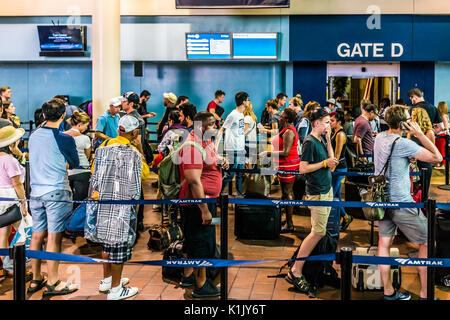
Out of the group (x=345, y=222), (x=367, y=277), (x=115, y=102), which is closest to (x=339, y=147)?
(x=345, y=222)

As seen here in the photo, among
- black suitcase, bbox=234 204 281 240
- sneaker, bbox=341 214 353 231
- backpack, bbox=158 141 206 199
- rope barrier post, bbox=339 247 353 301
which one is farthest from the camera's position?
sneaker, bbox=341 214 353 231

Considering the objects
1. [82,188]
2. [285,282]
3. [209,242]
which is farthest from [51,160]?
[285,282]

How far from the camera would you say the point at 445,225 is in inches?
222

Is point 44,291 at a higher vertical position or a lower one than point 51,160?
lower

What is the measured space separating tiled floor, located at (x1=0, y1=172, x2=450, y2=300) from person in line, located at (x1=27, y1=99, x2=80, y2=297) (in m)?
0.61

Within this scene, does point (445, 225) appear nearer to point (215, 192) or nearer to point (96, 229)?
point (215, 192)

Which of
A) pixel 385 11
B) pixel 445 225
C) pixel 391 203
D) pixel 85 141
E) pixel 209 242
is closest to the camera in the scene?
pixel 391 203

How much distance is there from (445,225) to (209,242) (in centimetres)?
239

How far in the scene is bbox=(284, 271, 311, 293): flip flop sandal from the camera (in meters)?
5.37

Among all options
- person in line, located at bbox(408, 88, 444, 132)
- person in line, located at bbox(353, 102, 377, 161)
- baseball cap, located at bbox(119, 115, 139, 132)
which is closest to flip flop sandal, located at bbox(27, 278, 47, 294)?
baseball cap, located at bbox(119, 115, 139, 132)

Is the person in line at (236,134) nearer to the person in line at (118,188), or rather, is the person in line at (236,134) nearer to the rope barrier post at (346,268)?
the person in line at (118,188)

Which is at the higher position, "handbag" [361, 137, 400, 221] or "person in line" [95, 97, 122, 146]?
"person in line" [95, 97, 122, 146]

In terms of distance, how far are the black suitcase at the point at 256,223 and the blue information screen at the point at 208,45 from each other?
7.27m

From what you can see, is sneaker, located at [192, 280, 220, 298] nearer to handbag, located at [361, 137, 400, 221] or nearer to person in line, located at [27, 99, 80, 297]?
person in line, located at [27, 99, 80, 297]
